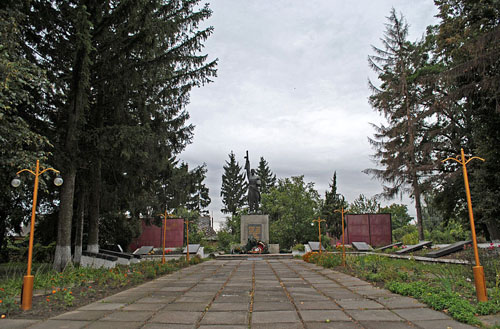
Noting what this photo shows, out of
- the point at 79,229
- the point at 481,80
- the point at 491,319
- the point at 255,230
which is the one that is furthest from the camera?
the point at 255,230

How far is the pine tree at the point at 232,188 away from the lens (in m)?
54.2

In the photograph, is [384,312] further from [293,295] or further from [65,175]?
[65,175]

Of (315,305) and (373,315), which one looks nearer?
(373,315)

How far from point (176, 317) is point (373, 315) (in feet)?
8.54

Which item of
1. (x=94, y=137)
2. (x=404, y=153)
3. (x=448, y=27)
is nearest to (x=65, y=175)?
(x=94, y=137)

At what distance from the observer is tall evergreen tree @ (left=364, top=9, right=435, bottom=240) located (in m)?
19.2

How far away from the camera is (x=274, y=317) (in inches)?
169

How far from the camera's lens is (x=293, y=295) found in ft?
19.3

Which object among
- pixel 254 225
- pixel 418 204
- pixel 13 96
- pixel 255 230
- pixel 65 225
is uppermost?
pixel 13 96

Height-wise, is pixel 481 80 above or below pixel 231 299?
above

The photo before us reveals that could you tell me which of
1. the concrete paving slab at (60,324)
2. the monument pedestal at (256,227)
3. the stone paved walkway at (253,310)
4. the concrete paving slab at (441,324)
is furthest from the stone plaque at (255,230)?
the concrete paving slab at (441,324)

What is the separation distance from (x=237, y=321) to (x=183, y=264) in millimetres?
8677

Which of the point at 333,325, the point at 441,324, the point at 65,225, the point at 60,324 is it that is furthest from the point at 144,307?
the point at 65,225

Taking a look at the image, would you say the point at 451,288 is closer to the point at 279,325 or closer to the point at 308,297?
the point at 308,297
